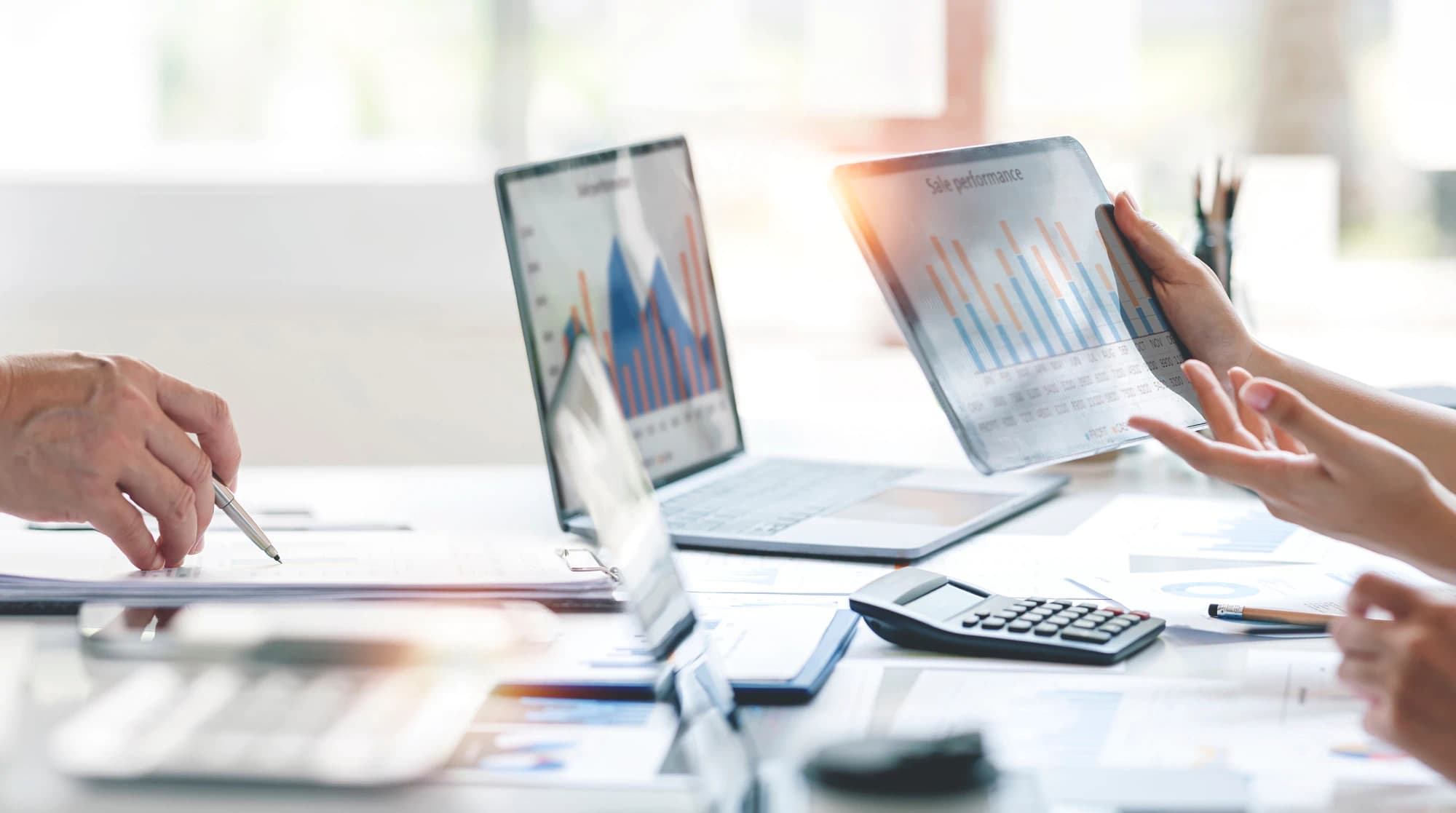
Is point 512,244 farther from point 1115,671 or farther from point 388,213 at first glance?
point 388,213

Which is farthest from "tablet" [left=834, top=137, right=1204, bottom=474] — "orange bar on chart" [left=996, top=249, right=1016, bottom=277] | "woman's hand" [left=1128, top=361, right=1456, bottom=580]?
"woman's hand" [left=1128, top=361, right=1456, bottom=580]

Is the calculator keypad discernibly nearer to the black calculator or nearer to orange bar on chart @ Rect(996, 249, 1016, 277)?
the black calculator

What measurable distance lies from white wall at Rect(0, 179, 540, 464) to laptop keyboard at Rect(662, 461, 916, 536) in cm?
116

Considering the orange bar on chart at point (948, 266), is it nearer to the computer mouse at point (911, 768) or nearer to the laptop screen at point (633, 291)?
the laptop screen at point (633, 291)

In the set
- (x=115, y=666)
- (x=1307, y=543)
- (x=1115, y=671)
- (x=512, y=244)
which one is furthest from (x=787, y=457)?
(x=115, y=666)

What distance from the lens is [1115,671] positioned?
811 millimetres

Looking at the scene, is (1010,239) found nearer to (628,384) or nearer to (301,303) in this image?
(628,384)

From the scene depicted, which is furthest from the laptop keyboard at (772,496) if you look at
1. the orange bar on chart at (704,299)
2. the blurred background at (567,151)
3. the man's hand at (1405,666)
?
the blurred background at (567,151)

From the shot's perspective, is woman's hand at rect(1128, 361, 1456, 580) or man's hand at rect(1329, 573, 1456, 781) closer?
man's hand at rect(1329, 573, 1456, 781)

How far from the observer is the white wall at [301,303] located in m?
2.51

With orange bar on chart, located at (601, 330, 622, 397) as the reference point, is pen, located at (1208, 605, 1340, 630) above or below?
below

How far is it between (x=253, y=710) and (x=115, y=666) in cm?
15

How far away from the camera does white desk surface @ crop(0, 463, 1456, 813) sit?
62 cm

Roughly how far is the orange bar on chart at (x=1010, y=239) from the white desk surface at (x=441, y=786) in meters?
0.24
